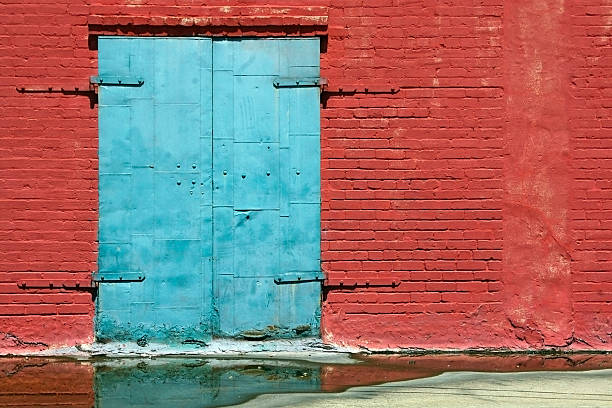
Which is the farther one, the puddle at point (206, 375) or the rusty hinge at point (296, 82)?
the rusty hinge at point (296, 82)

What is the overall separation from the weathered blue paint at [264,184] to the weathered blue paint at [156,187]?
0.38 ft

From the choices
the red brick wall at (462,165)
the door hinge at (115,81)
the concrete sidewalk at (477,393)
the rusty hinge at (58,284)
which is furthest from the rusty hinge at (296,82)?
the concrete sidewalk at (477,393)

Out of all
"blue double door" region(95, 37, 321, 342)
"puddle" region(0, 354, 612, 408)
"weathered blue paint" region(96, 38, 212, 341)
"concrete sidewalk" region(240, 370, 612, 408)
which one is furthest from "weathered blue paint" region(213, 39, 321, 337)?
"concrete sidewalk" region(240, 370, 612, 408)

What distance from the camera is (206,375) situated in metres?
5.36

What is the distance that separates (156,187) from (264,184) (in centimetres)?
76

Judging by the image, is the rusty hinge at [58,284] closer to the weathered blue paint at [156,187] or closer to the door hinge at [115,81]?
the weathered blue paint at [156,187]

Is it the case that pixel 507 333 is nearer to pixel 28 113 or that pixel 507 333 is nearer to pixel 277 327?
pixel 277 327

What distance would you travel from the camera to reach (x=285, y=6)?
19.7 ft

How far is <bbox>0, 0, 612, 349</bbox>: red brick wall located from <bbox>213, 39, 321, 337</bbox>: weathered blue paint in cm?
13

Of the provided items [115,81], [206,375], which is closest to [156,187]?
[115,81]

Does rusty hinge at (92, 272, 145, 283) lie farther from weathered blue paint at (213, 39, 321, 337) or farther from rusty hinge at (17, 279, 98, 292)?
weathered blue paint at (213, 39, 321, 337)

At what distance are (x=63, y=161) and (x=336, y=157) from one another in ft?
6.33

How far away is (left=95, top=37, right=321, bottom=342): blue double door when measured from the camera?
591cm

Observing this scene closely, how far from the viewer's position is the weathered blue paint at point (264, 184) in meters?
5.96
